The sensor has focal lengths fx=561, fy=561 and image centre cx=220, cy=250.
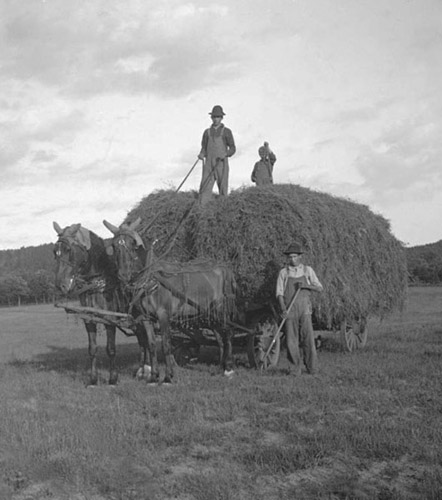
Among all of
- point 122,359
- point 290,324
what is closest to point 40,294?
point 122,359

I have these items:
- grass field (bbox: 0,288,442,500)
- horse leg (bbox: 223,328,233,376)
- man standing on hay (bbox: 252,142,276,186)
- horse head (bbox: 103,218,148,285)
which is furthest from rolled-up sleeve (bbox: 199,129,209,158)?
grass field (bbox: 0,288,442,500)

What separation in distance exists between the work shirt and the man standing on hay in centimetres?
466

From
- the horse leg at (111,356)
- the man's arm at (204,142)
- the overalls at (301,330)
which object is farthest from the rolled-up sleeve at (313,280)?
the man's arm at (204,142)

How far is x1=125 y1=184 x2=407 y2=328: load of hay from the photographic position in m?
9.14

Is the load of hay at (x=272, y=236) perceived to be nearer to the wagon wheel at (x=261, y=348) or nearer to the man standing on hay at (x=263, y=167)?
the wagon wheel at (x=261, y=348)

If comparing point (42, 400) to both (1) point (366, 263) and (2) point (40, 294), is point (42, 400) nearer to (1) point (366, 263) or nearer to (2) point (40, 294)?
(1) point (366, 263)

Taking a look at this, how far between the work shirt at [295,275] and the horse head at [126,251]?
2.18 meters

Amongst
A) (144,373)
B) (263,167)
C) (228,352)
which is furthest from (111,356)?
(263,167)

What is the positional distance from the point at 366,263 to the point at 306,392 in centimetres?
393

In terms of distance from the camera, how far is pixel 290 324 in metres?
9.16

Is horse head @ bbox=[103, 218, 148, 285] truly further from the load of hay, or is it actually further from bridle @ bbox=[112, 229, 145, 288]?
the load of hay

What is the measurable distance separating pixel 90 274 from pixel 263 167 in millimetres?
5949

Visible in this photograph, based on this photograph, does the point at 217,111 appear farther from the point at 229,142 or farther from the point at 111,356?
the point at 111,356

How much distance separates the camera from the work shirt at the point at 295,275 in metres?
8.87
